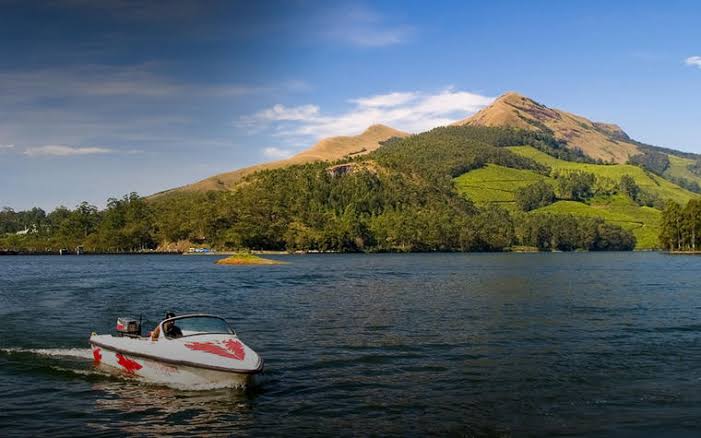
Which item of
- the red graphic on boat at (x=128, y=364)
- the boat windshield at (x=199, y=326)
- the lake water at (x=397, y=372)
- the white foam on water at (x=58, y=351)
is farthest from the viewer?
the white foam on water at (x=58, y=351)

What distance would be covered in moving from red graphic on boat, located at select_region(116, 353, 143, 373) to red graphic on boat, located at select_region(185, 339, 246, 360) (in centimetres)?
364

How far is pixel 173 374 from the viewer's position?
28.5 meters

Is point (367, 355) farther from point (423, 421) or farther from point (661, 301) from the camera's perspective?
point (661, 301)

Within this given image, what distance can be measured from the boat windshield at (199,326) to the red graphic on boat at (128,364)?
2.72 metres

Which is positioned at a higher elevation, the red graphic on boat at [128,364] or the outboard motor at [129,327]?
Result: the outboard motor at [129,327]

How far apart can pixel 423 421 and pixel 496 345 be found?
17.1m

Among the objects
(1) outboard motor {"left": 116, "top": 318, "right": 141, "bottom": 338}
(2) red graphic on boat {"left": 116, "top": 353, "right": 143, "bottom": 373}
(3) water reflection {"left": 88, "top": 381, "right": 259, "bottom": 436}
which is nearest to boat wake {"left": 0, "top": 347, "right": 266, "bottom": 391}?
(3) water reflection {"left": 88, "top": 381, "right": 259, "bottom": 436}

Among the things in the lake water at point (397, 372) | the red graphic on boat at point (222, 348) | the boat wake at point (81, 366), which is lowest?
the lake water at point (397, 372)

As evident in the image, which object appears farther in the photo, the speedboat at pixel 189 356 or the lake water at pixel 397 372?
the speedboat at pixel 189 356

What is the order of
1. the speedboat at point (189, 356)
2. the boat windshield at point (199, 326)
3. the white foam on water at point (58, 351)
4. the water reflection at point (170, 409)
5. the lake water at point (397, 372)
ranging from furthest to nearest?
the white foam on water at point (58, 351), the boat windshield at point (199, 326), the speedboat at point (189, 356), the lake water at point (397, 372), the water reflection at point (170, 409)

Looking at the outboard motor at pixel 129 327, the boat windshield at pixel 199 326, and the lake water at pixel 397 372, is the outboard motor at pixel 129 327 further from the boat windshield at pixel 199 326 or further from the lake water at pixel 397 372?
the boat windshield at pixel 199 326

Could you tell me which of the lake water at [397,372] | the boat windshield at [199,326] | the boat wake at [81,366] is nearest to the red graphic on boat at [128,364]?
the boat wake at [81,366]

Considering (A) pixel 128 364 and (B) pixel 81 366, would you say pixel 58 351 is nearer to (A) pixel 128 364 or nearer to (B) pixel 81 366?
(B) pixel 81 366

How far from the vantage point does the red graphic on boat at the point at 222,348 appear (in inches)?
1092
